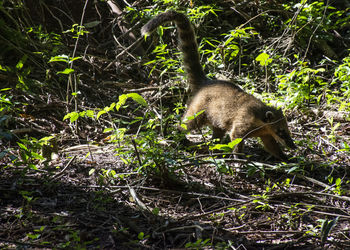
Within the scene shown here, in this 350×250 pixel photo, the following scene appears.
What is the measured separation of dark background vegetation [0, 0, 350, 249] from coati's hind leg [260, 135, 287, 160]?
159 mm

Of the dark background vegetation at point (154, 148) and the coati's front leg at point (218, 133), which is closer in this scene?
the dark background vegetation at point (154, 148)

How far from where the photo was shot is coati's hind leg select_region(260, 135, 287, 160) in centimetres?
470

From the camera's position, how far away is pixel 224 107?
499cm

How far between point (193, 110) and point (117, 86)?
6.09 feet

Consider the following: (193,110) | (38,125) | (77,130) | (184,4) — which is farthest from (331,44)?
(38,125)

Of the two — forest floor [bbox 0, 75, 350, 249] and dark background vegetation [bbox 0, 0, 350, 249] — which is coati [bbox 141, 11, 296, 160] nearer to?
dark background vegetation [bbox 0, 0, 350, 249]

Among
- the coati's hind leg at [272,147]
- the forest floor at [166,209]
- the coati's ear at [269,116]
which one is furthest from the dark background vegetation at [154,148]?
the coati's ear at [269,116]

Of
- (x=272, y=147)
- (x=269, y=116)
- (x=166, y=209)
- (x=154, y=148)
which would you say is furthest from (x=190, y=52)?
(x=166, y=209)

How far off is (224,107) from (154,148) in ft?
6.18

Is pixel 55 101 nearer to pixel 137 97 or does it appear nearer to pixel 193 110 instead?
pixel 193 110

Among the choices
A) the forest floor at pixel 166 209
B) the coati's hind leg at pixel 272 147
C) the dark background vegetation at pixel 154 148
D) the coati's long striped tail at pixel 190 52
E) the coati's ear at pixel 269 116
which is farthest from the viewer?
the coati's long striped tail at pixel 190 52

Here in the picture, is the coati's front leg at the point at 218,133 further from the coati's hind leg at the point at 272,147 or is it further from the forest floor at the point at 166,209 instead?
the forest floor at the point at 166,209

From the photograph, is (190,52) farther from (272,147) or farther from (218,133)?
(272,147)

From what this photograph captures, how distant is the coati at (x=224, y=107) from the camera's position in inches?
183
